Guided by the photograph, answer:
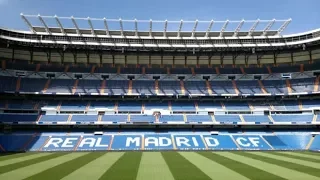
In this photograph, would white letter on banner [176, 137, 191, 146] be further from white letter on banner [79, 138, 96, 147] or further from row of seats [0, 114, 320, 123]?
white letter on banner [79, 138, 96, 147]

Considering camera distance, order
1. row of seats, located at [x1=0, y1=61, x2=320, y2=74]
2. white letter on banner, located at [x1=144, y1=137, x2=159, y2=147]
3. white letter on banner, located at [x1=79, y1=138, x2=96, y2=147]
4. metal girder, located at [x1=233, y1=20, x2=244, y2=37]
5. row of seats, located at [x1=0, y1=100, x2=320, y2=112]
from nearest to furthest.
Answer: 1. white letter on banner, located at [x1=79, y1=138, x2=96, y2=147]
2. white letter on banner, located at [x1=144, y1=137, x2=159, y2=147]
3. metal girder, located at [x1=233, y1=20, x2=244, y2=37]
4. row of seats, located at [x1=0, y1=100, x2=320, y2=112]
5. row of seats, located at [x1=0, y1=61, x2=320, y2=74]

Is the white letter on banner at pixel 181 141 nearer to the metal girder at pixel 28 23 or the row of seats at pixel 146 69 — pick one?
the row of seats at pixel 146 69

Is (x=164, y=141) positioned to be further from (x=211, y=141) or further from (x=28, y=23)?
(x=28, y=23)

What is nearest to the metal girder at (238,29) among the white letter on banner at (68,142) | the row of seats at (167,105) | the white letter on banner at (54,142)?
the row of seats at (167,105)

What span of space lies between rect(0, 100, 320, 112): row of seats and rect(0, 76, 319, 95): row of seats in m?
A: 1.75

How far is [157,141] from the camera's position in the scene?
122ft

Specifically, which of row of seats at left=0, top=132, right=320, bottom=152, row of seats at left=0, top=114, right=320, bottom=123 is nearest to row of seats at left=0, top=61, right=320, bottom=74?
row of seats at left=0, top=114, right=320, bottom=123

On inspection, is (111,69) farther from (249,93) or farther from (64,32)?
(249,93)

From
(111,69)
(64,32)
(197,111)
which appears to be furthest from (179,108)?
(64,32)

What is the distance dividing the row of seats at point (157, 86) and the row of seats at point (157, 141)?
849cm

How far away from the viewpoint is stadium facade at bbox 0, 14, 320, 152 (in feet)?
125

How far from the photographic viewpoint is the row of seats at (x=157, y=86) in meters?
44.0

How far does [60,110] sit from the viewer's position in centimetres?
4266

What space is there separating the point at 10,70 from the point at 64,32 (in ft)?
37.4
